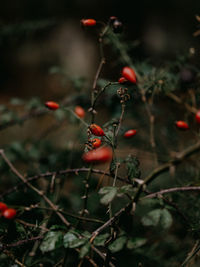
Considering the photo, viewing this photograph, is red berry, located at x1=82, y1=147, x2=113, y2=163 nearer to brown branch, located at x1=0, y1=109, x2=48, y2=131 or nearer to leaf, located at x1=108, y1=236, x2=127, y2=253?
leaf, located at x1=108, y1=236, x2=127, y2=253

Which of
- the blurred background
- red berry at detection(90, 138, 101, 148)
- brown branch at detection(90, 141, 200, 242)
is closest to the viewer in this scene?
brown branch at detection(90, 141, 200, 242)

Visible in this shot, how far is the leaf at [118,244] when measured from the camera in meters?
0.36

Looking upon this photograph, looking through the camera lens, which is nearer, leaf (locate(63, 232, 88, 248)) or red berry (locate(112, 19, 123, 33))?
leaf (locate(63, 232, 88, 248))

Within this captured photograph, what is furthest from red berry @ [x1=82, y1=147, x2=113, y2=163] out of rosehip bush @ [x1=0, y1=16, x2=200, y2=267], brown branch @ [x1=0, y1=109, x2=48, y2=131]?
brown branch @ [x1=0, y1=109, x2=48, y2=131]

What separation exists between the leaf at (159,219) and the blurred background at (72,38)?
166cm

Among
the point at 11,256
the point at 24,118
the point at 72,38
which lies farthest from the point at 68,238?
the point at 72,38

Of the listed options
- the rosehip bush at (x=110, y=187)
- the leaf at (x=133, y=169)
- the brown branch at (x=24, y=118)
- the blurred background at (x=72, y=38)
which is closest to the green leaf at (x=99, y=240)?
the rosehip bush at (x=110, y=187)

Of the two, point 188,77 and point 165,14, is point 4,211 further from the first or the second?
point 165,14

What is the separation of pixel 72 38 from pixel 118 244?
252cm

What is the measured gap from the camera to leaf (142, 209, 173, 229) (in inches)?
14.6

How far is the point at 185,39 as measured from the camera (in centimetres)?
201

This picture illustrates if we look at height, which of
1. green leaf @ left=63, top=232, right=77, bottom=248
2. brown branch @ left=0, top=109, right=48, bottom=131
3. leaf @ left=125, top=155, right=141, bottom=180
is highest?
leaf @ left=125, top=155, right=141, bottom=180

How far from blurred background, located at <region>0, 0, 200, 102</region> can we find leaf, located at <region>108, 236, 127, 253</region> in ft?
5.48

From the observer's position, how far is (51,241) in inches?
14.8
